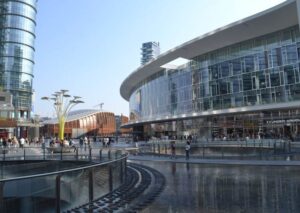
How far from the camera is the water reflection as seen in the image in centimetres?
830

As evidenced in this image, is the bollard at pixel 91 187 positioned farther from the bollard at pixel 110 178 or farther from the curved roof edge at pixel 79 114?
the curved roof edge at pixel 79 114

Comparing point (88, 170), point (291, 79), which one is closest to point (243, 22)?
point (291, 79)

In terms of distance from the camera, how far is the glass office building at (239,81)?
44.6m

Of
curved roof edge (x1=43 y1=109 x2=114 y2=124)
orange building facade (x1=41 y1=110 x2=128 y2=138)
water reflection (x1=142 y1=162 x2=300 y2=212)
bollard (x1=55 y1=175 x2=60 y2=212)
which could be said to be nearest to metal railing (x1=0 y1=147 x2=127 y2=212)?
bollard (x1=55 y1=175 x2=60 y2=212)

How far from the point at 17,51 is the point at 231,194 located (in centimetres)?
9154

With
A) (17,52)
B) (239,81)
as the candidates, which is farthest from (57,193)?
(17,52)

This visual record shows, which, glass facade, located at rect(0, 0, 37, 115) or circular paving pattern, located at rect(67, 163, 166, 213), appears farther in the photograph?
glass facade, located at rect(0, 0, 37, 115)

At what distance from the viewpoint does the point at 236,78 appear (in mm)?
51219

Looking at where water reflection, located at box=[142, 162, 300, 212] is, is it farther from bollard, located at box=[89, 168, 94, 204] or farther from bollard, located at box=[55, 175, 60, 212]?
bollard, located at box=[55, 175, 60, 212]

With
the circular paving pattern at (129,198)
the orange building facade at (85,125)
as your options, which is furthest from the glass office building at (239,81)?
the orange building facade at (85,125)

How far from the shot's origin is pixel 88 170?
859 cm

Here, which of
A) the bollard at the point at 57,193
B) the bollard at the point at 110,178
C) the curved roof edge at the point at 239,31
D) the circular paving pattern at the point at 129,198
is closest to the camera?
the bollard at the point at 57,193

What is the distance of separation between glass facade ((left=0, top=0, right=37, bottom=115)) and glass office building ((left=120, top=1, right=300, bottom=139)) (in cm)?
4268

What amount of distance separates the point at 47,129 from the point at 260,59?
101m
